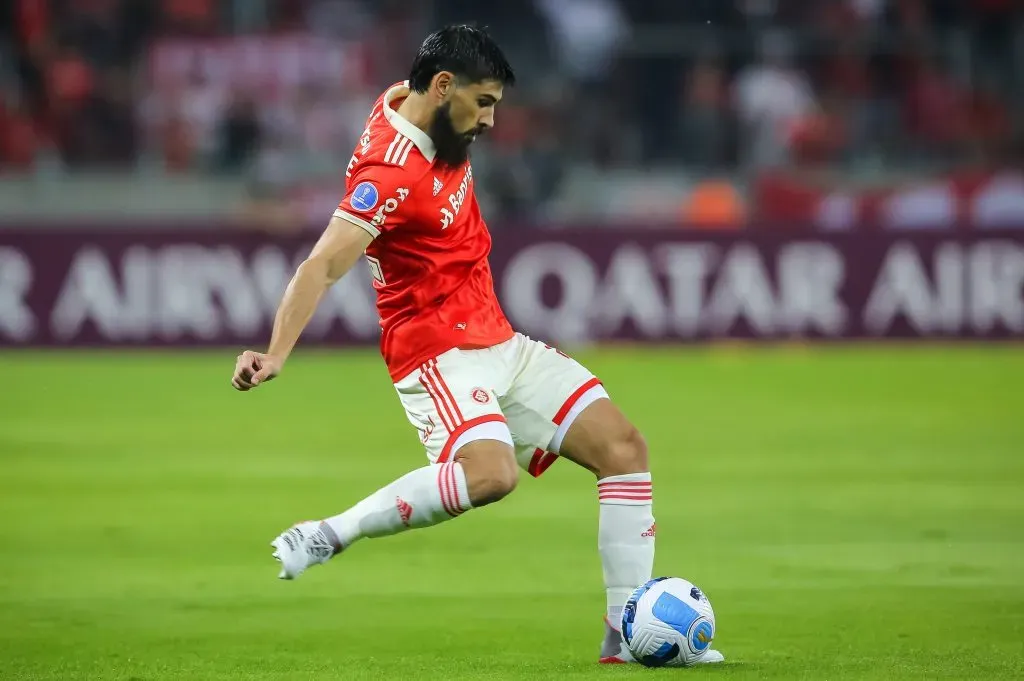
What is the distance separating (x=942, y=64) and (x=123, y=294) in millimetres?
11222

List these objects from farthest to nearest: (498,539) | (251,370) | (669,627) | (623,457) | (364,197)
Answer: (498,539) < (623,457) < (364,197) < (669,627) < (251,370)

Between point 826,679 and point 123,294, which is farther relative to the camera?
point 123,294

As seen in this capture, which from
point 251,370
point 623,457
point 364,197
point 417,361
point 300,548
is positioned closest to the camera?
point 251,370

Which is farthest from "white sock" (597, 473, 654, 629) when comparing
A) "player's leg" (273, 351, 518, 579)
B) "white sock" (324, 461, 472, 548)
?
"white sock" (324, 461, 472, 548)

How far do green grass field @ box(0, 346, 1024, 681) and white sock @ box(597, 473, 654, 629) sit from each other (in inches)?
12.6

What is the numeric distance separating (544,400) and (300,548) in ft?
3.85

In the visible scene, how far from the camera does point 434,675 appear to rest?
5.84 metres

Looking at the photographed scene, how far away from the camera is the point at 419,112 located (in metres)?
6.23

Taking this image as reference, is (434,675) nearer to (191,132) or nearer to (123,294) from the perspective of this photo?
(123,294)

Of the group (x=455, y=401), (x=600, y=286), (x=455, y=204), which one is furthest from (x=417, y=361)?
(x=600, y=286)

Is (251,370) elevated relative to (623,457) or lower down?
elevated

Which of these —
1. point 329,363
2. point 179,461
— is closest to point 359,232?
point 179,461

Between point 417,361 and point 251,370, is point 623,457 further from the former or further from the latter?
point 251,370

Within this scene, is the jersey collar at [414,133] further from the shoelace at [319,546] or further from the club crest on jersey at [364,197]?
the shoelace at [319,546]
